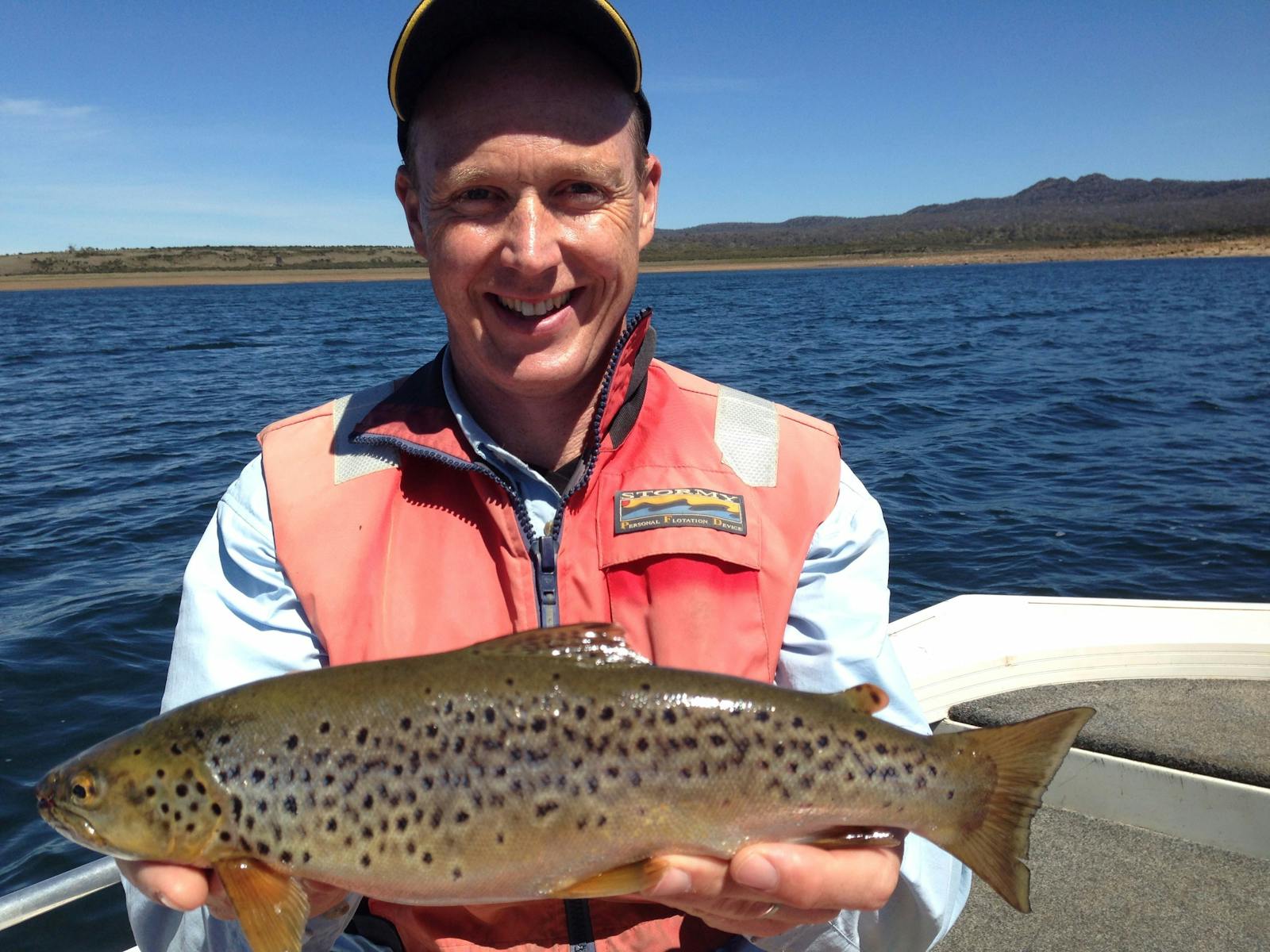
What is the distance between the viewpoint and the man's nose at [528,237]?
2898 mm

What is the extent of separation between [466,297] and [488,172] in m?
0.38

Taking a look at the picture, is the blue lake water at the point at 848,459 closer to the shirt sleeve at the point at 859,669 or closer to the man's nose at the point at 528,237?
the shirt sleeve at the point at 859,669

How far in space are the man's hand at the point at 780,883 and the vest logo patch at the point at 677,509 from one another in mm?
973

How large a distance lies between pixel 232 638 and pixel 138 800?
518mm

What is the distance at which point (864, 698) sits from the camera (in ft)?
8.18

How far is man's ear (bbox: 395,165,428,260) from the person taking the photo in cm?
316

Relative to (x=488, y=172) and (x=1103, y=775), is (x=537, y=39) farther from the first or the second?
(x=1103, y=775)

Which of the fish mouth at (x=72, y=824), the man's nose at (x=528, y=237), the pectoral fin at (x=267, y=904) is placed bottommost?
the pectoral fin at (x=267, y=904)

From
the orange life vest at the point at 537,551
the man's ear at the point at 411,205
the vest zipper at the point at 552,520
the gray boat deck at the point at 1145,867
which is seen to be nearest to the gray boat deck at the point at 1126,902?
the gray boat deck at the point at 1145,867

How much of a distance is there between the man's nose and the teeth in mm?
107

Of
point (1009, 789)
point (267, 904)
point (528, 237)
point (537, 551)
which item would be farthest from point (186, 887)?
point (1009, 789)

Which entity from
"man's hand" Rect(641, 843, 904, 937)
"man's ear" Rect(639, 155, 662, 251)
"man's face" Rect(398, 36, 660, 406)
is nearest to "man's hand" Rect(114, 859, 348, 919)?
"man's hand" Rect(641, 843, 904, 937)

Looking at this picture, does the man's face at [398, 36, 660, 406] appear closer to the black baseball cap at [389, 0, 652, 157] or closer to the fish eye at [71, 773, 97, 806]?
the black baseball cap at [389, 0, 652, 157]

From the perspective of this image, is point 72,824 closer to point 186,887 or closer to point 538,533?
point 186,887
